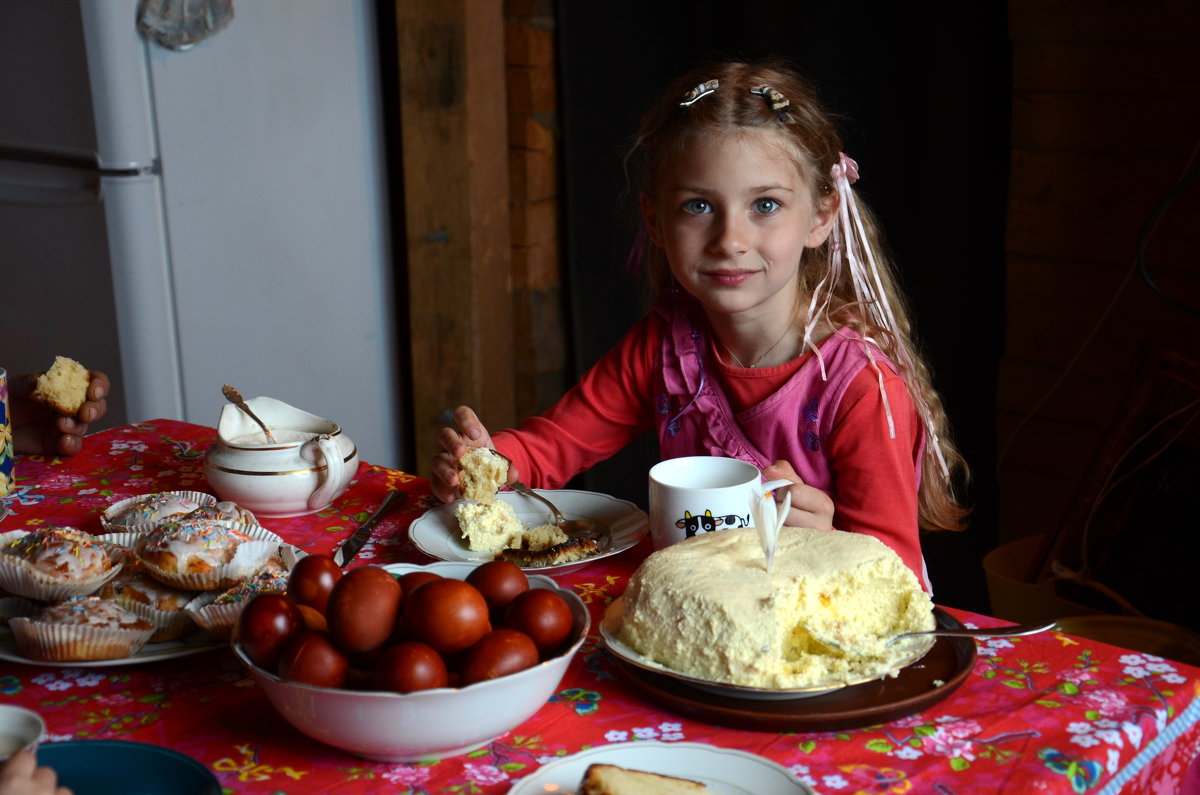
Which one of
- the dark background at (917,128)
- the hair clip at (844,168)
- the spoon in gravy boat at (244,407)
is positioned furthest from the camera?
the dark background at (917,128)

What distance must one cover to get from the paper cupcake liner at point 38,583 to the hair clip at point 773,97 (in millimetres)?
992

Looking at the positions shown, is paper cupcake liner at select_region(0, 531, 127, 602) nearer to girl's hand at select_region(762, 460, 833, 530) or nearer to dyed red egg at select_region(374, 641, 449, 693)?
dyed red egg at select_region(374, 641, 449, 693)

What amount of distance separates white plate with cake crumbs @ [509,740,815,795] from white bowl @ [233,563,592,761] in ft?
0.16

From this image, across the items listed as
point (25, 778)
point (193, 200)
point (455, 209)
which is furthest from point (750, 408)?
point (193, 200)

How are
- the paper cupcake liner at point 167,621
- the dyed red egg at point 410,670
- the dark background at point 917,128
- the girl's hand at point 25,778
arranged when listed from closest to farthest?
1. the girl's hand at point 25,778
2. the dyed red egg at point 410,670
3. the paper cupcake liner at point 167,621
4. the dark background at point 917,128

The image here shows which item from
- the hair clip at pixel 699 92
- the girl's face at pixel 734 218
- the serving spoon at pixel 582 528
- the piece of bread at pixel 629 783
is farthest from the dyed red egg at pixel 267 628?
the hair clip at pixel 699 92

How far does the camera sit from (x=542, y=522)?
134cm

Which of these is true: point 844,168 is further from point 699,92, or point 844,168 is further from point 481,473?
point 481,473

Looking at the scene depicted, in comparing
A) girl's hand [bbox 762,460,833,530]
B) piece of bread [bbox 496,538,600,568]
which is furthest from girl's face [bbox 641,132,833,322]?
piece of bread [bbox 496,538,600,568]

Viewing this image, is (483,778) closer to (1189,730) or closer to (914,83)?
(1189,730)

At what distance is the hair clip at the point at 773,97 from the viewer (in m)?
1.51

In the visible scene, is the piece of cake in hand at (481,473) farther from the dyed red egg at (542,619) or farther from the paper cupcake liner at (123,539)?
the dyed red egg at (542,619)

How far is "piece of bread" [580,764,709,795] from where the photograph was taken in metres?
0.73

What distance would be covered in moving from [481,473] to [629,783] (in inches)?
24.2
